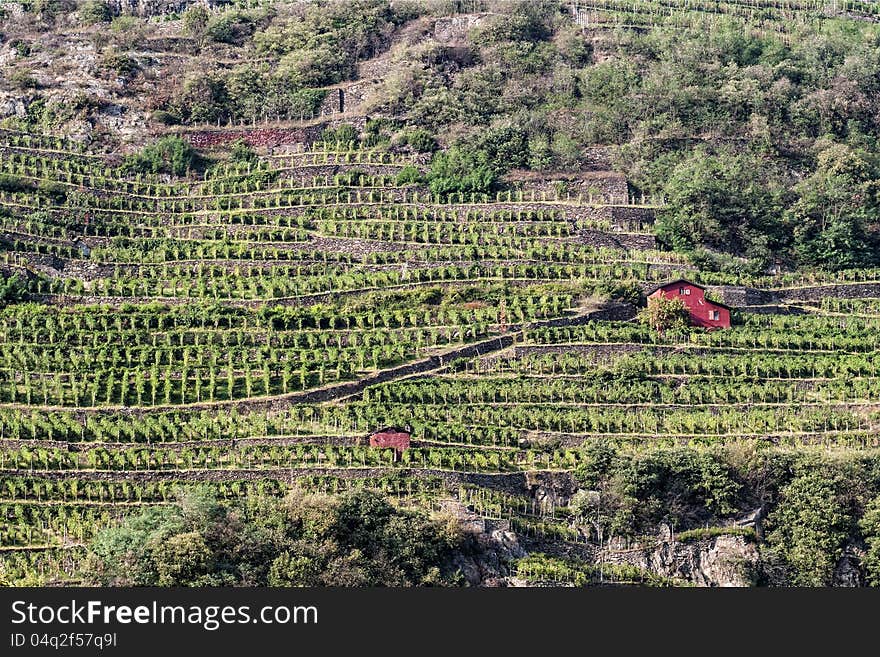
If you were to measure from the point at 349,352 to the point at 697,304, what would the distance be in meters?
13.3

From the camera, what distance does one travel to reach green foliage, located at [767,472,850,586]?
65.6m

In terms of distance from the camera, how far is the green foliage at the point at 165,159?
307 ft

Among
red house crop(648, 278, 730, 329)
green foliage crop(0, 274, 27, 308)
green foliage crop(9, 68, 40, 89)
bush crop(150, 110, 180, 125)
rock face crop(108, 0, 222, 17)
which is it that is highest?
rock face crop(108, 0, 222, 17)

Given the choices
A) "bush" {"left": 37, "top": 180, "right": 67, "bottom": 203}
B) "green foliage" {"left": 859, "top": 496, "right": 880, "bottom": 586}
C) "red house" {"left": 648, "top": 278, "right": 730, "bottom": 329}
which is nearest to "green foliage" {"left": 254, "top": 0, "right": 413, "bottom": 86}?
"bush" {"left": 37, "top": 180, "right": 67, "bottom": 203}

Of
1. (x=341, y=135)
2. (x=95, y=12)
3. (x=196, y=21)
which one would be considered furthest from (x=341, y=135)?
(x=95, y=12)

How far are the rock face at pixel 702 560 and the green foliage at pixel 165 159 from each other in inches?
1400

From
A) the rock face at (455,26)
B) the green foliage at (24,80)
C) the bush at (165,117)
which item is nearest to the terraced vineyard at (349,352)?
the bush at (165,117)

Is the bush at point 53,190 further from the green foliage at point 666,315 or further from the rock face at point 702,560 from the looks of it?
the rock face at point 702,560

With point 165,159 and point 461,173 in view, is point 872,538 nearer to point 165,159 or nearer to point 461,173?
point 461,173

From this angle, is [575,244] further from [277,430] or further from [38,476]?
[38,476]

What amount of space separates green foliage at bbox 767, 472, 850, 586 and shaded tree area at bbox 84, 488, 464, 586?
Result: 1080cm

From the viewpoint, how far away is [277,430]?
6969 centimetres

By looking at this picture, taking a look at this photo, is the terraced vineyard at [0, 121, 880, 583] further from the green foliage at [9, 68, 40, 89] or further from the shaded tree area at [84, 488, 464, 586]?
the green foliage at [9, 68, 40, 89]

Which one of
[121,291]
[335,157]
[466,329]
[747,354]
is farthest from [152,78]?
[747,354]
